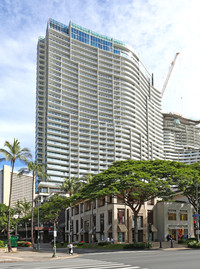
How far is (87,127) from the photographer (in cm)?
16800

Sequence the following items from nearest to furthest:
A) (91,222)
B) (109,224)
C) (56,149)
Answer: (109,224) < (91,222) < (56,149)

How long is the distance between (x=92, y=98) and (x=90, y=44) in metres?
29.4

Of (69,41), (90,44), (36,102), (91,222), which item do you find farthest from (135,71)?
(91,222)

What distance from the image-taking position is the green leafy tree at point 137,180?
152ft

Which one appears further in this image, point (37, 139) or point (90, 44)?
point (90, 44)

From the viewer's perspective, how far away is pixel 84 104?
17012cm

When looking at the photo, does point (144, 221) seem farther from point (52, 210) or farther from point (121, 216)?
point (52, 210)

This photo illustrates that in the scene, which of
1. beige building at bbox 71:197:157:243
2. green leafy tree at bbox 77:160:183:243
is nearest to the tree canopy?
green leafy tree at bbox 77:160:183:243

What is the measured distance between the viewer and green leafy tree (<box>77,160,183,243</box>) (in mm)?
46406

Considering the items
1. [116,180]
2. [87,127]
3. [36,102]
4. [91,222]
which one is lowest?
[91,222]

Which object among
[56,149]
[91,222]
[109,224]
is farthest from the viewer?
[56,149]

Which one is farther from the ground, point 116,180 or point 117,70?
point 117,70

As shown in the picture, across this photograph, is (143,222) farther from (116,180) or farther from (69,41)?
(69,41)

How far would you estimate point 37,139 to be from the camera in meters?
154
